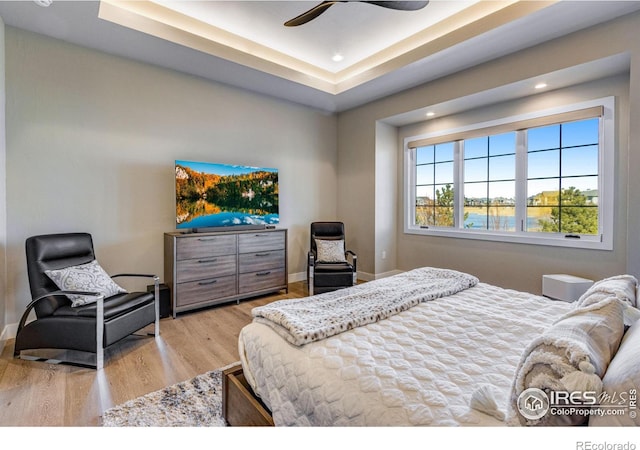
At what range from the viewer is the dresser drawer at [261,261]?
385 cm

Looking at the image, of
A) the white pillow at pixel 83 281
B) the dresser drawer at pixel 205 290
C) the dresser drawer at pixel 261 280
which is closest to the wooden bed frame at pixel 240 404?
the white pillow at pixel 83 281

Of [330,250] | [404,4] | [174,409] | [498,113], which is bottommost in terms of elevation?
[174,409]

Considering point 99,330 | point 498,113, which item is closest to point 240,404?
point 99,330

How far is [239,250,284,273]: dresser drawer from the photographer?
385 centimetres

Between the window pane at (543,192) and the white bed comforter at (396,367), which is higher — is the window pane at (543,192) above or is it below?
above

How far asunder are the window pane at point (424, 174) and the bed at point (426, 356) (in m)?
3.18

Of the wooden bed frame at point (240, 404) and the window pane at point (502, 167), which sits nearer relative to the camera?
the wooden bed frame at point (240, 404)

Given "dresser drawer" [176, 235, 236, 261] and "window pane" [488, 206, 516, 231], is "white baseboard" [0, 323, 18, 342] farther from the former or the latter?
"window pane" [488, 206, 516, 231]

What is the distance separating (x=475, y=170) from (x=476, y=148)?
31 centimetres

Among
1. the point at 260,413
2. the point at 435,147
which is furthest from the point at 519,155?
the point at 260,413

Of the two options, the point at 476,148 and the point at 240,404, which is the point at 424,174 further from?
the point at 240,404

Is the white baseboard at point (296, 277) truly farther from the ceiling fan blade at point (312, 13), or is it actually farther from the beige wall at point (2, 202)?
the ceiling fan blade at point (312, 13)

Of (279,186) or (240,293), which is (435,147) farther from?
(240,293)

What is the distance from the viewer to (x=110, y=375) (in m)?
2.20
